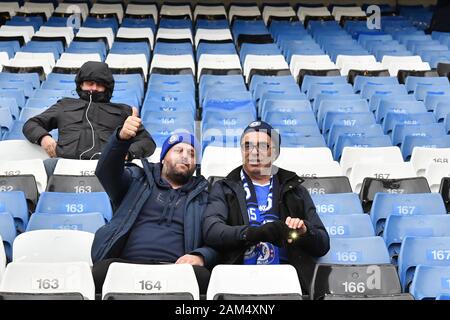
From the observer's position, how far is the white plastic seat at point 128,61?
1108 cm

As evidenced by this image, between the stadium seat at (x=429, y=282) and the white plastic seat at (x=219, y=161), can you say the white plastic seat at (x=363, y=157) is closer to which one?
the white plastic seat at (x=219, y=161)

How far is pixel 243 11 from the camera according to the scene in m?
14.6

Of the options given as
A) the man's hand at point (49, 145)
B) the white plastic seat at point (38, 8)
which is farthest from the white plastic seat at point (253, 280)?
the white plastic seat at point (38, 8)

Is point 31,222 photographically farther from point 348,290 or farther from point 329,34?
point 329,34

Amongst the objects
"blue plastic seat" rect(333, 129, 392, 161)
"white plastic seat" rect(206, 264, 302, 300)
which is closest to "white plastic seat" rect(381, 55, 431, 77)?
"blue plastic seat" rect(333, 129, 392, 161)

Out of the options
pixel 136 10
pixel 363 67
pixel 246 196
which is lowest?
pixel 246 196

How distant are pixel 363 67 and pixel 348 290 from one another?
6.70m

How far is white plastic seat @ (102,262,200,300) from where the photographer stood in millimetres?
4715

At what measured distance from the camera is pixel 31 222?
576 cm

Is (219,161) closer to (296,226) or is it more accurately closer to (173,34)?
(296,226)

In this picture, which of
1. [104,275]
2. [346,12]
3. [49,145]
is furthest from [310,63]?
[104,275]

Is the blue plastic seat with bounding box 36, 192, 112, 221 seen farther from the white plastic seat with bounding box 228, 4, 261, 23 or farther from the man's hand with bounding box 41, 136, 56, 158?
the white plastic seat with bounding box 228, 4, 261, 23
